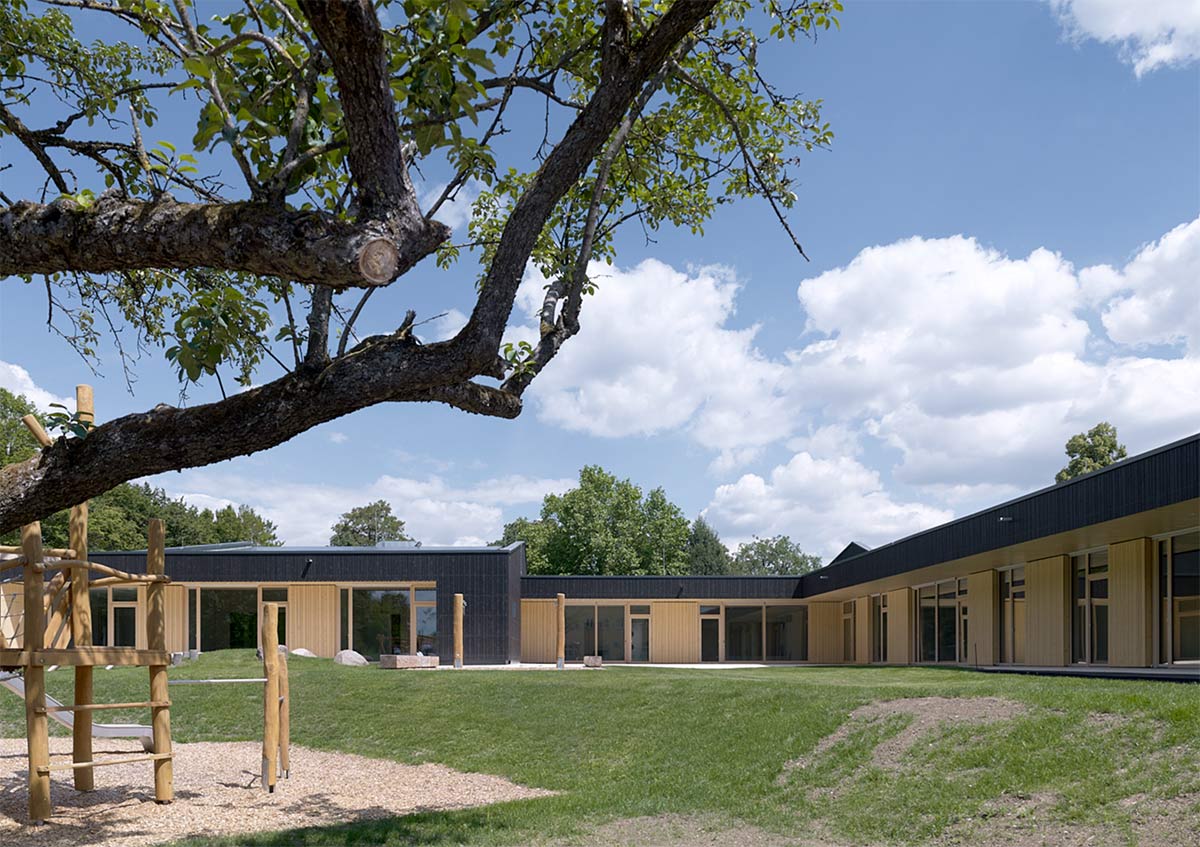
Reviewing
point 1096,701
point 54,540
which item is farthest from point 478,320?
point 54,540

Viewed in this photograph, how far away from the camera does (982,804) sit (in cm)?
911

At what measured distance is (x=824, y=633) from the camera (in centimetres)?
3772

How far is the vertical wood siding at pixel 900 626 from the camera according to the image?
3005cm

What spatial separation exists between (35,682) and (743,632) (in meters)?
29.6

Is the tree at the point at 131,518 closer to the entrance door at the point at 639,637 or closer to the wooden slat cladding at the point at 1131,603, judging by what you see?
the entrance door at the point at 639,637

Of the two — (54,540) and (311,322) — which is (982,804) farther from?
(54,540)

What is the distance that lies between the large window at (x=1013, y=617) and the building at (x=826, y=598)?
0.04 m

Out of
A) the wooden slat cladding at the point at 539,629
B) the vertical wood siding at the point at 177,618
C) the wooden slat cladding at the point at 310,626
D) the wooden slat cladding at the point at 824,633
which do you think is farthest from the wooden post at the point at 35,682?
the wooden slat cladding at the point at 824,633

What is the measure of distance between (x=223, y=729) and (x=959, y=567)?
620 inches

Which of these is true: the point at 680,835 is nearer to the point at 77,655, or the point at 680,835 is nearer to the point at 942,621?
the point at 77,655

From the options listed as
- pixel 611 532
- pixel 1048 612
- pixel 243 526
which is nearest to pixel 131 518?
pixel 243 526

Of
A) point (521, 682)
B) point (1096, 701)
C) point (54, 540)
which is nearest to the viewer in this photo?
point (1096, 701)

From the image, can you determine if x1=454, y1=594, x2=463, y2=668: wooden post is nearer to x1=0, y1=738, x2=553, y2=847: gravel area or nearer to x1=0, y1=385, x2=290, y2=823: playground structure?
x1=0, y1=738, x2=553, y2=847: gravel area

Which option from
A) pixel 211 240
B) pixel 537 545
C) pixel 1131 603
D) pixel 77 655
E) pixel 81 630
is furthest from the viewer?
pixel 537 545
